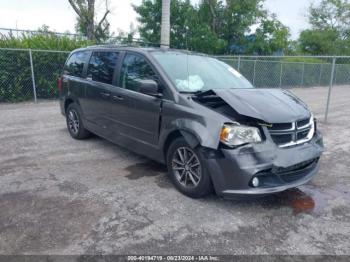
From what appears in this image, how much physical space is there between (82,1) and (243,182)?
17298 millimetres

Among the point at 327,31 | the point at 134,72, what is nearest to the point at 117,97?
the point at 134,72

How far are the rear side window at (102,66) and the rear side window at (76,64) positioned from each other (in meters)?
0.31

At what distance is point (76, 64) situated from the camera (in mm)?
5660

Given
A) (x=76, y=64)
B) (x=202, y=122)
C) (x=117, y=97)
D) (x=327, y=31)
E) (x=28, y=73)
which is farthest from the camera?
(x=327, y=31)

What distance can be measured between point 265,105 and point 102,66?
2.80 metres

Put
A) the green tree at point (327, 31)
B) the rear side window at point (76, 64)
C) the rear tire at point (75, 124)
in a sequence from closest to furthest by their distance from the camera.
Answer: the rear side window at point (76, 64) < the rear tire at point (75, 124) < the green tree at point (327, 31)

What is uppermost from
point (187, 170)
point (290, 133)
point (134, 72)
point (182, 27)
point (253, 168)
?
point (182, 27)

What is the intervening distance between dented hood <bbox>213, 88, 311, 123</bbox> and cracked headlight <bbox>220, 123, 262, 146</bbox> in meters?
A: 0.16

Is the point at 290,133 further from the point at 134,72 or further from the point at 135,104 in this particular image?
the point at 134,72

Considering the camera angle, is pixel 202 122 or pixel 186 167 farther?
pixel 186 167

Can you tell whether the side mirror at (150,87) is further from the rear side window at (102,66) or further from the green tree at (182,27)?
the green tree at (182,27)

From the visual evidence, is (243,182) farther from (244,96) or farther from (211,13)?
(211,13)

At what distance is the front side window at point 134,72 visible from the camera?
156 inches

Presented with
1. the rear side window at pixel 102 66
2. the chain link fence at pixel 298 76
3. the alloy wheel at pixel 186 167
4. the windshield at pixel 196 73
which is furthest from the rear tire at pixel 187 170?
the chain link fence at pixel 298 76
